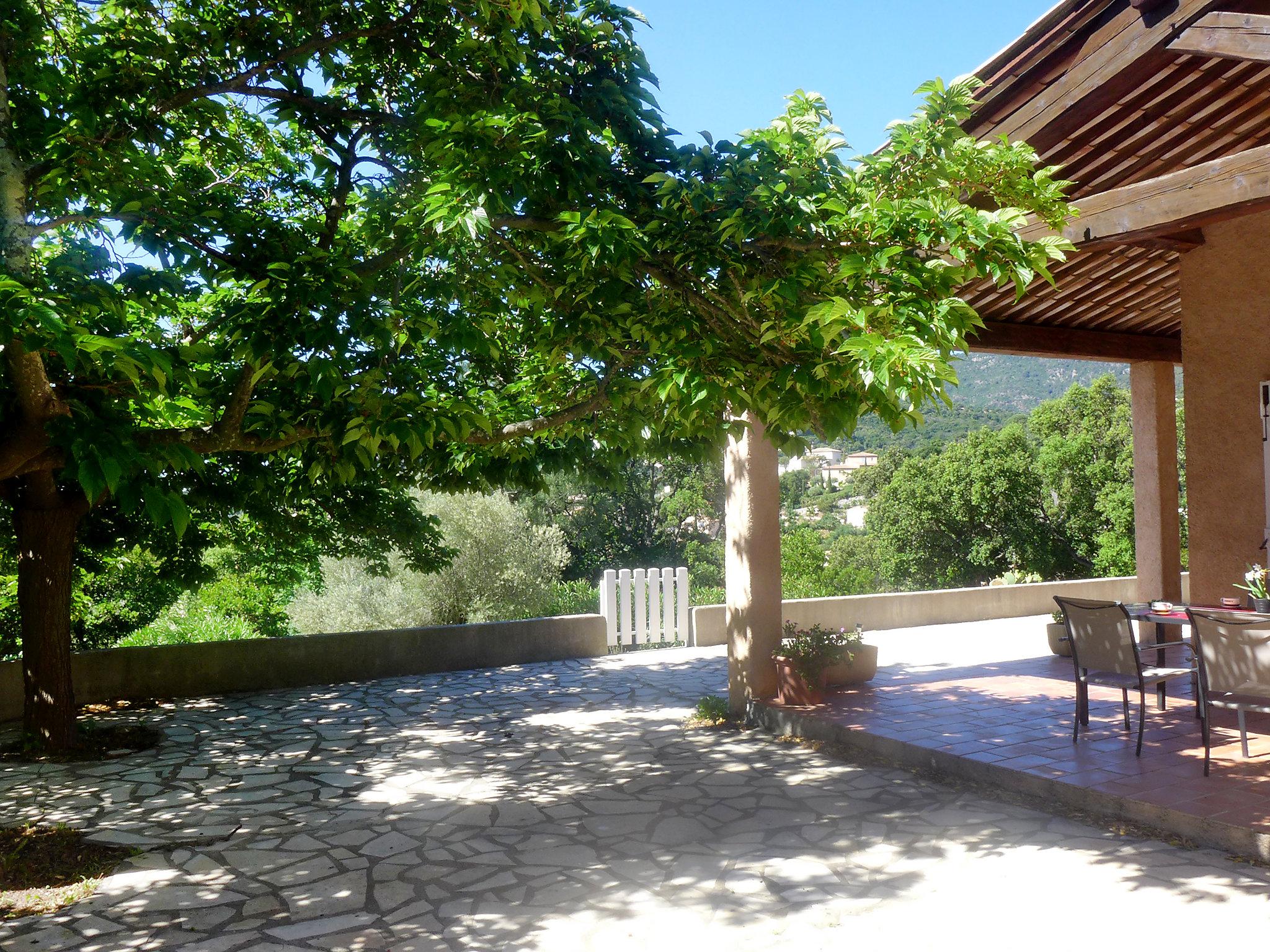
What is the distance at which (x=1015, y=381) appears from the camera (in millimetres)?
59281

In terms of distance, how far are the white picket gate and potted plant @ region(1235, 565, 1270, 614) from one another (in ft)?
22.1

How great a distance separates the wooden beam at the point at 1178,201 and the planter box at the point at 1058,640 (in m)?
5.78

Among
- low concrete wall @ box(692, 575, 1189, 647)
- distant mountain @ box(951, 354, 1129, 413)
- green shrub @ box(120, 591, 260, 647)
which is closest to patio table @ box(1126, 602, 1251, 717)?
low concrete wall @ box(692, 575, 1189, 647)

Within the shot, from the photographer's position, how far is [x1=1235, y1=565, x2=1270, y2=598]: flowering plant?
6.66 m

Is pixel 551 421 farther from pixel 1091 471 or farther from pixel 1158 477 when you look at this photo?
pixel 1091 471

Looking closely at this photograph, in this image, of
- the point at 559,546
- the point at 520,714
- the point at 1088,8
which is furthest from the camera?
the point at 559,546

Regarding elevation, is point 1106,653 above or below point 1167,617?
below

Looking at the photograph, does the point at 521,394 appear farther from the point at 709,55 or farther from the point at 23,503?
the point at 709,55

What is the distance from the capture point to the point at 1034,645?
11.5 metres

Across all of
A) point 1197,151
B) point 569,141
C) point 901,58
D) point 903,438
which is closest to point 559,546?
point 1197,151

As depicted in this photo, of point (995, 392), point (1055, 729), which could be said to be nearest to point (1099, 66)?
point (1055, 729)

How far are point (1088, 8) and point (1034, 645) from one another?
24.8ft

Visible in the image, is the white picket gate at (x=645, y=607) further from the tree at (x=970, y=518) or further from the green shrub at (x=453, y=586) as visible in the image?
the tree at (x=970, y=518)

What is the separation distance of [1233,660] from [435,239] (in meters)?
4.95
